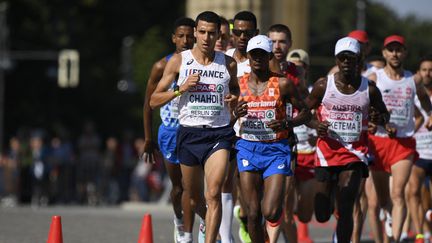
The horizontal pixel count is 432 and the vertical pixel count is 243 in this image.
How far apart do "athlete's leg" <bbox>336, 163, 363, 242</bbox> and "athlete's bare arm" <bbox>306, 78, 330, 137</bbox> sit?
48cm

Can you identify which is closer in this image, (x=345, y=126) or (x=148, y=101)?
(x=345, y=126)

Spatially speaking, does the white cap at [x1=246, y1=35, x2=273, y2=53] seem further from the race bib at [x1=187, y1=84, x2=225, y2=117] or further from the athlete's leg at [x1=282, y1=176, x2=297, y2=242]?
the athlete's leg at [x1=282, y1=176, x2=297, y2=242]

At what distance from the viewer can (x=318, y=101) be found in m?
13.4

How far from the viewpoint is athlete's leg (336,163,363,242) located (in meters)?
13.1

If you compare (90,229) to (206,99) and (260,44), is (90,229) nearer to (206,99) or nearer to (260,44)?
(206,99)

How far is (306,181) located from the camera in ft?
50.1

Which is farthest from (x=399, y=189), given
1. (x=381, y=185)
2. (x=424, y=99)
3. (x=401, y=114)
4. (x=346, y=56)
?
(x=346, y=56)

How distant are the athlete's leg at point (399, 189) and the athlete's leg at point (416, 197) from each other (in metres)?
1.28

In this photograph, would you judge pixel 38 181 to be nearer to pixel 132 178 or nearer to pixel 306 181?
pixel 132 178

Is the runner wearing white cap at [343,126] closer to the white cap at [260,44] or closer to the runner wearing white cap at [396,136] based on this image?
the white cap at [260,44]

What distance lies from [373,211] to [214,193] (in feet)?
10.4

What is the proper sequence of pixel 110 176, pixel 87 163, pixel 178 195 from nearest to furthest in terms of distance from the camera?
pixel 178 195, pixel 87 163, pixel 110 176

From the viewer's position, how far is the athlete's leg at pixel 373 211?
14.7 metres

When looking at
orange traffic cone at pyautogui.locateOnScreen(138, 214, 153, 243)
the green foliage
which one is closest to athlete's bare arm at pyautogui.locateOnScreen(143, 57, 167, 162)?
orange traffic cone at pyautogui.locateOnScreen(138, 214, 153, 243)
